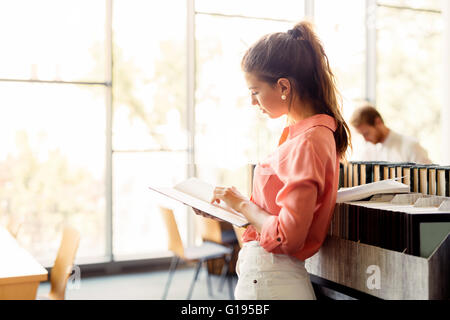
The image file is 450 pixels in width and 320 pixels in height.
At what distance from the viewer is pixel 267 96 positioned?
1.36 meters

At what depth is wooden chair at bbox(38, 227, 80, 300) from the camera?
2.67 metres

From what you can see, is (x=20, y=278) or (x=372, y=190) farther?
(x=20, y=278)

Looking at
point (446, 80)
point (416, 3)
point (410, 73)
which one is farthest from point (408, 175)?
point (416, 3)

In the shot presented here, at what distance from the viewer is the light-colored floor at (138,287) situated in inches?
170

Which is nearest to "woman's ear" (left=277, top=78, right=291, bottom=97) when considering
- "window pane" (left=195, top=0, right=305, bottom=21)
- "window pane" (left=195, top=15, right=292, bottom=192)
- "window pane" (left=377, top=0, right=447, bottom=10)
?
"window pane" (left=195, top=15, right=292, bottom=192)

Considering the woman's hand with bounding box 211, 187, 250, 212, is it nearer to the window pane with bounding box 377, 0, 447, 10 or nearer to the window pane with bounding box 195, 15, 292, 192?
the window pane with bounding box 195, 15, 292, 192

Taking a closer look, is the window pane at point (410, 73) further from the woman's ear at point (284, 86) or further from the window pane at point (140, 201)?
the woman's ear at point (284, 86)

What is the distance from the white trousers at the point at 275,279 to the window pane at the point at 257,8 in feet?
14.4

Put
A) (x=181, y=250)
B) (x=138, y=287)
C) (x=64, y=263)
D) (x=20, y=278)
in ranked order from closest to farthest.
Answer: (x=20, y=278), (x=64, y=263), (x=181, y=250), (x=138, y=287)

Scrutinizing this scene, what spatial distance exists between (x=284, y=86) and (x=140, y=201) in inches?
159

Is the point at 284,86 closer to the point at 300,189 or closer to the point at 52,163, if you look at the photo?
the point at 300,189

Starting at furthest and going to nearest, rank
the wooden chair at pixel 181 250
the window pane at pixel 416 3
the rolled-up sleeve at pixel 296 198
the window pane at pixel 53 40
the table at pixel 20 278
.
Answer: the window pane at pixel 416 3 < the window pane at pixel 53 40 < the wooden chair at pixel 181 250 < the table at pixel 20 278 < the rolled-up sleeve at pixel 296 198

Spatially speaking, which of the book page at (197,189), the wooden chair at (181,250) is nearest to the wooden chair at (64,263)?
the wooden chair at (181,250)

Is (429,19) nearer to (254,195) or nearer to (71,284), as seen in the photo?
(71,284)
